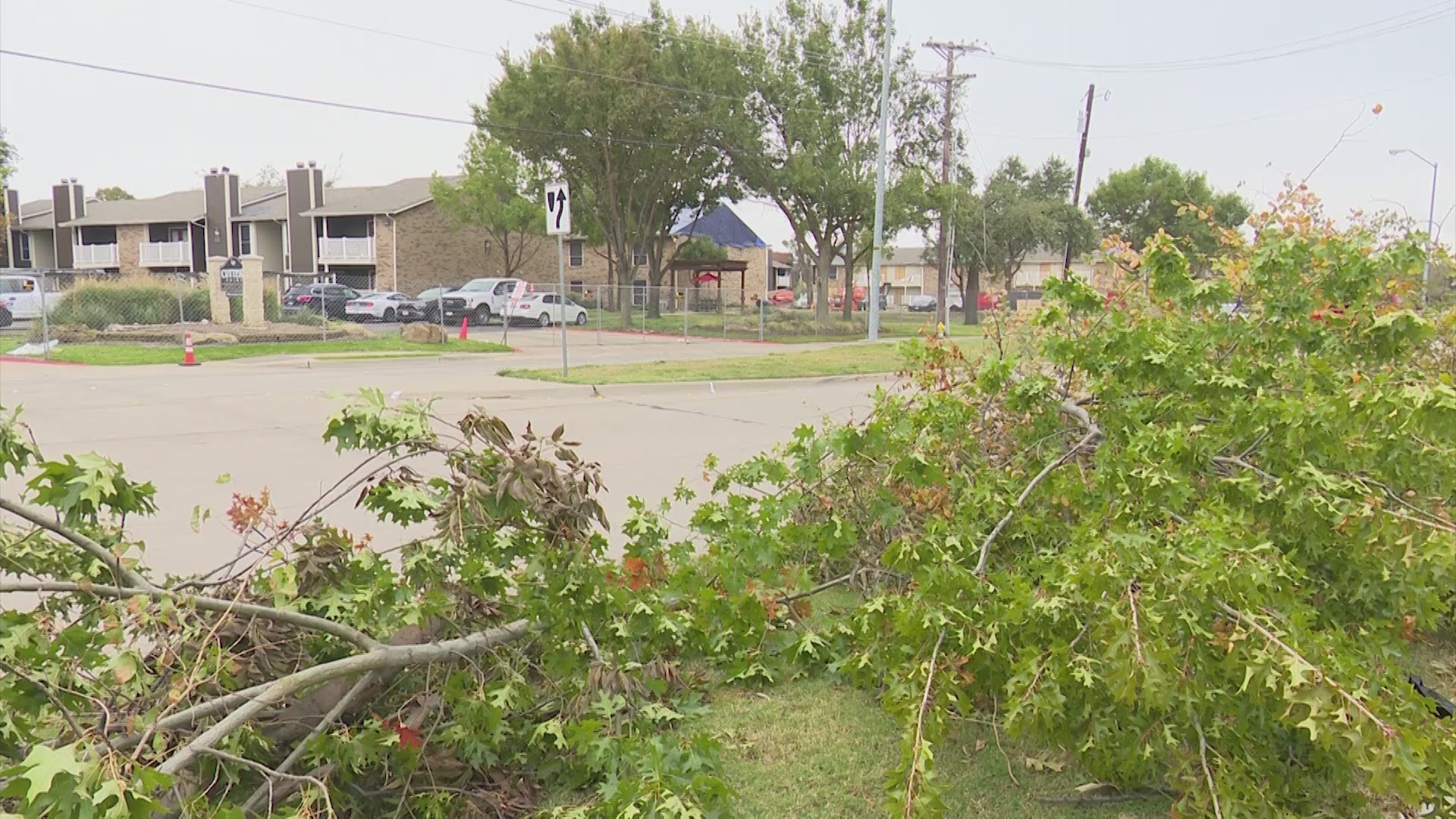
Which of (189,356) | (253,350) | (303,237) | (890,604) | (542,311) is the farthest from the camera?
(303,237)

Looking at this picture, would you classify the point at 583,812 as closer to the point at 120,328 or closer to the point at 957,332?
the point at 120,328

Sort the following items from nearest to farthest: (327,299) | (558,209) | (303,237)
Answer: (558,209) → (327,299) → (303,237)

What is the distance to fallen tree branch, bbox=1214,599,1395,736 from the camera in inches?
89.7

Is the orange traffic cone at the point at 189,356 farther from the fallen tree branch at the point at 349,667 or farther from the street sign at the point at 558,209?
the fallen tree branch at the point at 349,667

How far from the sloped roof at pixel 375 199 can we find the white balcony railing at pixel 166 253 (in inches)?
323

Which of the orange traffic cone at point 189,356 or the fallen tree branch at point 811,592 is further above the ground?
the orange traffic cone at point 189,356

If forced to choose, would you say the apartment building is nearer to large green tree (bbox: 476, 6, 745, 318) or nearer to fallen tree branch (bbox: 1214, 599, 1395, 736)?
large green tree (bbox: 476, 6, 745, 318)

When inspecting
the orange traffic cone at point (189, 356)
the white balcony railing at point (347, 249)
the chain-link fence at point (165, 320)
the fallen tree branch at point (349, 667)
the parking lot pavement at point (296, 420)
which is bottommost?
the parking lot pavement at point (296, 420)

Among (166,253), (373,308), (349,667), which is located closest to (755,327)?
(373,308)

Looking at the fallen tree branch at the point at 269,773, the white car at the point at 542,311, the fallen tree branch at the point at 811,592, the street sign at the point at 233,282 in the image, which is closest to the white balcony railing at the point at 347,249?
the white car at the point at 542,311

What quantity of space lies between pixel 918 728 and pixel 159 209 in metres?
67.6

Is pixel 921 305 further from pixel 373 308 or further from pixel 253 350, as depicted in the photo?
pixel 253 350

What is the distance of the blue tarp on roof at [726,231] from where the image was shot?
60219 mm

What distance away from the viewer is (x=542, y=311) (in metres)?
38.3
